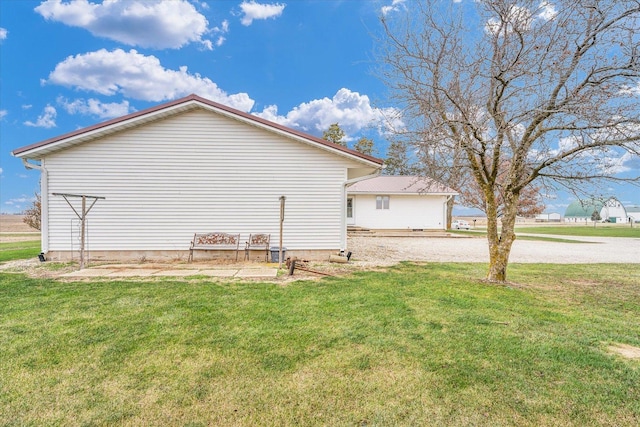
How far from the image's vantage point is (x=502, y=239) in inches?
256

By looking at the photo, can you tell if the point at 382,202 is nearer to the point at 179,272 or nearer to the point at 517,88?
the point at 517,88

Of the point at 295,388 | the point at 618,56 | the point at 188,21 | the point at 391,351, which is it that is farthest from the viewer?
the point at 188,21

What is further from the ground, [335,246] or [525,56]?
[525,56]

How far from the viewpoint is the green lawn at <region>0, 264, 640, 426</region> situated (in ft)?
7.20

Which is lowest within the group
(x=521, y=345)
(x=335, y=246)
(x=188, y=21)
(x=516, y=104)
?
(x=521, y=345)

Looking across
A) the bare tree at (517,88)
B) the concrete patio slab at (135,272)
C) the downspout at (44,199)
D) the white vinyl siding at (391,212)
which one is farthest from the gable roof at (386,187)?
the downspout at (44,199)

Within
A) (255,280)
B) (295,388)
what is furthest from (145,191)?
Answer: (295,388)

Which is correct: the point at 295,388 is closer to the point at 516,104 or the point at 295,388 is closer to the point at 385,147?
the point at 385,147

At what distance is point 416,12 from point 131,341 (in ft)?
24.7

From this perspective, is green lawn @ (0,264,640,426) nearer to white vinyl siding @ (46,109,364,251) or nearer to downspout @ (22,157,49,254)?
white vinyl siding @ (46,109,364,251)

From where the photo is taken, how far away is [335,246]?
926 cm

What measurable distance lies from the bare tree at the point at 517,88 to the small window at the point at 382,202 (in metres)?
14.1

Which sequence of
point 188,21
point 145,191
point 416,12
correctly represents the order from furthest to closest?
point 188,21, point 145,191, point 416,12

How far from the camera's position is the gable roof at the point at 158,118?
8.20m
